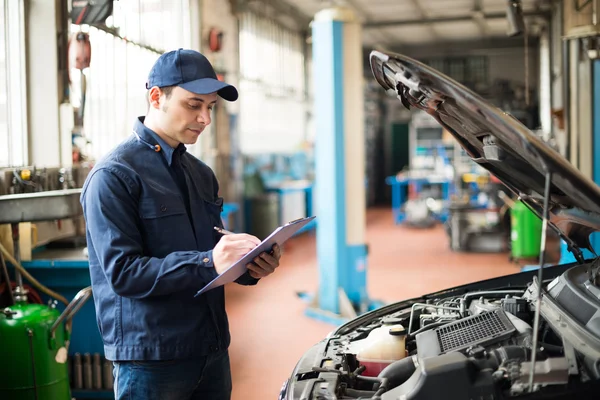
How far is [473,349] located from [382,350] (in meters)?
0.35

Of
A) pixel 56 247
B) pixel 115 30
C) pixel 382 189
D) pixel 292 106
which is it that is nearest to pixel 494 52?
pixel 382 189

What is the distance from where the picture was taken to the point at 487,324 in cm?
192

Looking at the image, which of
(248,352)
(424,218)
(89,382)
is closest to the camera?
(89,382)

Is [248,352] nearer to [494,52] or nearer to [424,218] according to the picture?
[424,218]

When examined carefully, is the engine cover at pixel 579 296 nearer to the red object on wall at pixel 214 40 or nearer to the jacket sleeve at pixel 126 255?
the jacket sleeve at pixel 126 255

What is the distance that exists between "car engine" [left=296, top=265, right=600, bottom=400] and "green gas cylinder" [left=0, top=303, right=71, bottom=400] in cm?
166

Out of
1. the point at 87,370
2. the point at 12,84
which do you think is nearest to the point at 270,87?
the point at 12,84

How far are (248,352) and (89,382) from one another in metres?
1.28

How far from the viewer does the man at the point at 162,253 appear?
1.84 m

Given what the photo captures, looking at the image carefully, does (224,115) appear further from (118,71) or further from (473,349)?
(473,349)

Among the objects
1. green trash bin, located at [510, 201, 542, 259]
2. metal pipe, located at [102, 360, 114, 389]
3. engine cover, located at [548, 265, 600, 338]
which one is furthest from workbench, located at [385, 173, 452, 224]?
engine cover, located at [548, 265, 600, 338]

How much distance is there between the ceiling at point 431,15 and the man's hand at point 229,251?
Result: 8.78m

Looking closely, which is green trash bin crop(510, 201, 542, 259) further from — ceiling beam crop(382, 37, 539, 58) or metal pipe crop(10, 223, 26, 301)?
ceiling beam crop(382, 37, 539, 58)

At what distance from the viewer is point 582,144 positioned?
7.27m
